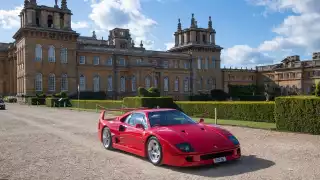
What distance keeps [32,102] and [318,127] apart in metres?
41.4

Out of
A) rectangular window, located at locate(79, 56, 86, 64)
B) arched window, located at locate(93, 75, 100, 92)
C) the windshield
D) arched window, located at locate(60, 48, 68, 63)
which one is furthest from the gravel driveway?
arched window, located at locate(93, 75, 100, 92)

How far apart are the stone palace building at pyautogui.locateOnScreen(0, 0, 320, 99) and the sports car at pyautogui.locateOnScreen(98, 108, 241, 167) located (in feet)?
153

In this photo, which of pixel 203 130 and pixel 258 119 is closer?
pixel 203 130

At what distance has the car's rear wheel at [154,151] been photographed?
7.59 meters

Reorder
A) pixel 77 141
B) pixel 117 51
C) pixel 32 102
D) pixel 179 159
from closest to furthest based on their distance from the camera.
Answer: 1. pixel 179 159
2. pixel 77 141
3. pixel 32 102
4. pixel 117 51

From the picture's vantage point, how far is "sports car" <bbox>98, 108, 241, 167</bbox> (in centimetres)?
709

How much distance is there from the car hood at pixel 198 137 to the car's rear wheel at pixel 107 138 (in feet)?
8.33

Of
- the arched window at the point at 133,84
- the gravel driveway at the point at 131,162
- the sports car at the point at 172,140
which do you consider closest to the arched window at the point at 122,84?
the arched window at the point at 133,84

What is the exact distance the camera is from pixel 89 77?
2349 inches

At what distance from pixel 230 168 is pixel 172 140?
4.57ft

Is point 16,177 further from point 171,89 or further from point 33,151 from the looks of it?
point 171,89

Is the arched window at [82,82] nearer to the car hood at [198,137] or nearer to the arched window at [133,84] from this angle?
the arched window at [133,84]

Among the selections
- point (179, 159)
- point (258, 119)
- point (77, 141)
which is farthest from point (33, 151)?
point (258, 119)

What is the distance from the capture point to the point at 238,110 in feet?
66.6
